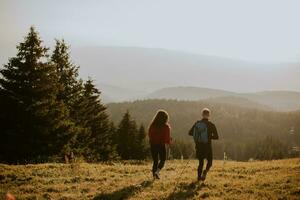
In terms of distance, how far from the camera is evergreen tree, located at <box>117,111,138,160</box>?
2771 inches

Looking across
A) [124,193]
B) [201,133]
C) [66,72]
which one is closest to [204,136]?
[201,133]

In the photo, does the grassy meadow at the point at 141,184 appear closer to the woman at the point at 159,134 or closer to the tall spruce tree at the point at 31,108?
the woman at the point at 159,134

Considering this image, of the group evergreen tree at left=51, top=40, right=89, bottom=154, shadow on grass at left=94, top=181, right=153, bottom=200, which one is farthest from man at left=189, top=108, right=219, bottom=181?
evergreen tree at left=51, top=40, right=89, bottom=154

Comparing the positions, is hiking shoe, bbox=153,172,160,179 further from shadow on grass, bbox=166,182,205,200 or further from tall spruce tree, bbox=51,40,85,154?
tall spruce tree, bbox=51,40,85,154

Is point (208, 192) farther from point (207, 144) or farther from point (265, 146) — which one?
point (265, 146)

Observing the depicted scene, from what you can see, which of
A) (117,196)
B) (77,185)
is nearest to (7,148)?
(77,185)

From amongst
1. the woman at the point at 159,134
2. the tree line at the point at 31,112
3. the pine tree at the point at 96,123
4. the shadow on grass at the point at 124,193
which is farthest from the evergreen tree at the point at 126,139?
the shadow on grass at the point at 124,193

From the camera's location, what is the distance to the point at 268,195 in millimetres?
13055

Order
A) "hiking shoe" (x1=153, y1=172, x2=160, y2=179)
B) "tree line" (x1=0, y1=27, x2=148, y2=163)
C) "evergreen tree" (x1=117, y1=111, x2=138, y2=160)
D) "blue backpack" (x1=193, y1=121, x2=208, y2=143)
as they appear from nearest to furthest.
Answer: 1. "blue backpack" (x1=193, y1=121, x2=208, y2=143)
2. "hiking shoe" (x1=153, y1=172, x2=160, y2=179)
3. "tree line" (x1=0, y1=27, x2=148, y2=163)
4. "evergreen tree" (x1=117, y1=111, x2=138, y2=160)

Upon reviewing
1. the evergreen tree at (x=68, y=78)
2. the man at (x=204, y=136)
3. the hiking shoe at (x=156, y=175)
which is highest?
the evergreen tree at (x=68, y=78)

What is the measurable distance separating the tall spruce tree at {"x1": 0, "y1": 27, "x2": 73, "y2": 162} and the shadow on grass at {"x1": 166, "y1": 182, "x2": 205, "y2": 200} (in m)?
18.0

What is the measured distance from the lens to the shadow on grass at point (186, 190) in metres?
13.1

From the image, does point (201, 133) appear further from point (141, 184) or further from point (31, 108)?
point (31, 108)

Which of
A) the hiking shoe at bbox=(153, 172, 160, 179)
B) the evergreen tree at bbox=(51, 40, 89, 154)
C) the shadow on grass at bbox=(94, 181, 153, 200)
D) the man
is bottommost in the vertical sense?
the shadow on grass at bbox=(94, 181, 153, 200)
